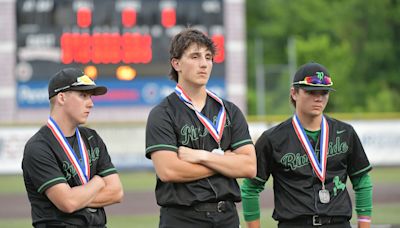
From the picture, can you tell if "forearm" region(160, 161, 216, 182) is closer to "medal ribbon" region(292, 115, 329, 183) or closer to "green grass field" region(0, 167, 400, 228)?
"medal ribbon" region(292, 115, 329, 183)

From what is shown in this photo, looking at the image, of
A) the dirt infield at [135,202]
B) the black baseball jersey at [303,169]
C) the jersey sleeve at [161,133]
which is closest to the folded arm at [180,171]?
the jersey sleeve at [161,133]

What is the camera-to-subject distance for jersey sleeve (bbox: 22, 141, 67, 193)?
5.06m

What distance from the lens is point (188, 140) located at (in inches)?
207

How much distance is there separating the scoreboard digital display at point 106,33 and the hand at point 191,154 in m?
16.6

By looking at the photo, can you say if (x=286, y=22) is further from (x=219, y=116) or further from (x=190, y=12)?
(x=219, y=116)

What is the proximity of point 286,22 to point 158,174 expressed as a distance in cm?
4748

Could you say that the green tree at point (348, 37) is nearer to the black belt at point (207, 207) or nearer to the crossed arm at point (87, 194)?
the crossed arm at point (87, 194)

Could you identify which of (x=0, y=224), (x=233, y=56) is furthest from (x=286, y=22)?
(x=0, y=224)

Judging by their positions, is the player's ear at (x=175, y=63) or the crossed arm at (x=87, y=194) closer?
the crossed arm at (x=87, y=194)

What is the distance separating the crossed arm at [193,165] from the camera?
5.11 meters

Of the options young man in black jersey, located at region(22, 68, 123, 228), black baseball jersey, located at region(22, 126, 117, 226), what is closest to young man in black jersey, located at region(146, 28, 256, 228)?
young man in black jersey, located at region(22, 68, 123, 228)

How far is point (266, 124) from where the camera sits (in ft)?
73.7

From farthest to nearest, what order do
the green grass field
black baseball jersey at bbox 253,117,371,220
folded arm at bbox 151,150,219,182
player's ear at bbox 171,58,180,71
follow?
the green grass field, black baseball jersey at bbox 253,117,371,220, player's ear at bbox 171,58,180,71, folded arm at bbox 151,150,219,182

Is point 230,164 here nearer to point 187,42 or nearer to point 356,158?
point 187,42
